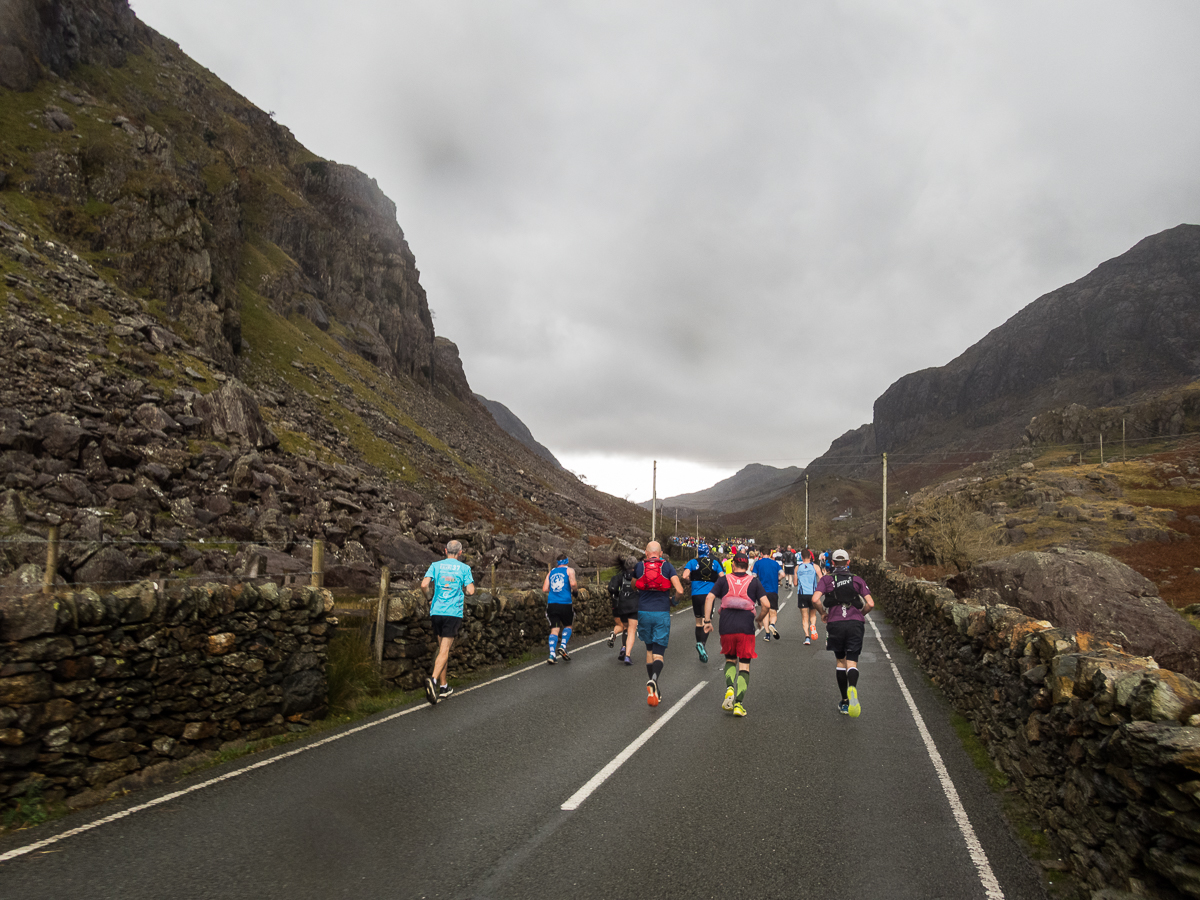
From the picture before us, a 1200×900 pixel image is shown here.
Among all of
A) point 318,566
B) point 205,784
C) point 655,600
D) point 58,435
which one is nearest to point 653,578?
point 655,600

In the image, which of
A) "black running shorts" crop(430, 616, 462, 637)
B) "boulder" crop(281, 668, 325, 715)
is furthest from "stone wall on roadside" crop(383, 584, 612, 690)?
"boulder" crop(281, 668, 325, 715)

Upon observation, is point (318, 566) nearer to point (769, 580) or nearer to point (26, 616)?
point (26, 616)

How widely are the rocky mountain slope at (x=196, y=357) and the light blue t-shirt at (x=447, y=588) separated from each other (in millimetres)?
2364

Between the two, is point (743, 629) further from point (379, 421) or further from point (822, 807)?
point (379, 421)

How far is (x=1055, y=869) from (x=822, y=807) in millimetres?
1671

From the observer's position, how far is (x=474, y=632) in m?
13.3

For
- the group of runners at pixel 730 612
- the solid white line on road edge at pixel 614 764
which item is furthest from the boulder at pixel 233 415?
the solid white line on road edge at pixel 614 764

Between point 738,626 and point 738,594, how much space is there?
1.45 feet

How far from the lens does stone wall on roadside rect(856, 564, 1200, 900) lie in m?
3.73

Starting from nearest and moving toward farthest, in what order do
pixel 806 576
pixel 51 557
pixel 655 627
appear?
pixel 51 557 < pixel 655 627 < pixel 806 576

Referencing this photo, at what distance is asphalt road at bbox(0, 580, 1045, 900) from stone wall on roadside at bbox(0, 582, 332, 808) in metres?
0.56

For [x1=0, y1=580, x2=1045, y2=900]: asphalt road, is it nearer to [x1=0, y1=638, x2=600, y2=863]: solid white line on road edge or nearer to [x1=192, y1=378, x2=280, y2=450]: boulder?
[x1=0, y1=638, x2=600, y2=863]: solid white line on road edge

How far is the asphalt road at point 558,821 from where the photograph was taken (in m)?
4.49

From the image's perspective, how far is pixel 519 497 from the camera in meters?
69.1
